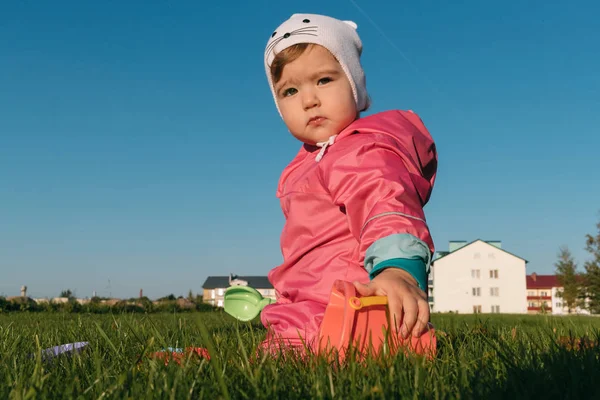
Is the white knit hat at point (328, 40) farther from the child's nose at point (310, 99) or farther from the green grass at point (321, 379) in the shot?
the green grass at point (321, 379)

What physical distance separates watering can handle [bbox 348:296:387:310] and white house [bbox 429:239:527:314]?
262 feet

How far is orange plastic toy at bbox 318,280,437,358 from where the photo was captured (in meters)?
1.90

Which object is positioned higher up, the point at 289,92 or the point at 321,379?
the point at 289,92

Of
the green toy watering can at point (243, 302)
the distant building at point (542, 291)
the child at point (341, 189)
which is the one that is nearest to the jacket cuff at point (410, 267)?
the child at point (341, 189)

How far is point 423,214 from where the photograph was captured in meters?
2.27

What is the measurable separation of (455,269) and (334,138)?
81.2 metres

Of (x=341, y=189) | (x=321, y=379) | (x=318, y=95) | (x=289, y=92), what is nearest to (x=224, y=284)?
(x=289, y=92)

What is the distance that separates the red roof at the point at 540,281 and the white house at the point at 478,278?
59.6 ft

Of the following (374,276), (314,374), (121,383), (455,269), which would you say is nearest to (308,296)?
(374,276)

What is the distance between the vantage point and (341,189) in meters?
2.46

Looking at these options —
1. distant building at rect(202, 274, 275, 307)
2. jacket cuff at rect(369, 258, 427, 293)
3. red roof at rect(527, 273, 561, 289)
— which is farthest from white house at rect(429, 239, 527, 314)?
jacket cuff at rect(369, 258, 427, 293)

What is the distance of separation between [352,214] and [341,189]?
5.9 inches

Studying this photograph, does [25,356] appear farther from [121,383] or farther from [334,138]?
[334,138]

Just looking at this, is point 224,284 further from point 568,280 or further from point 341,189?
point 341,189
